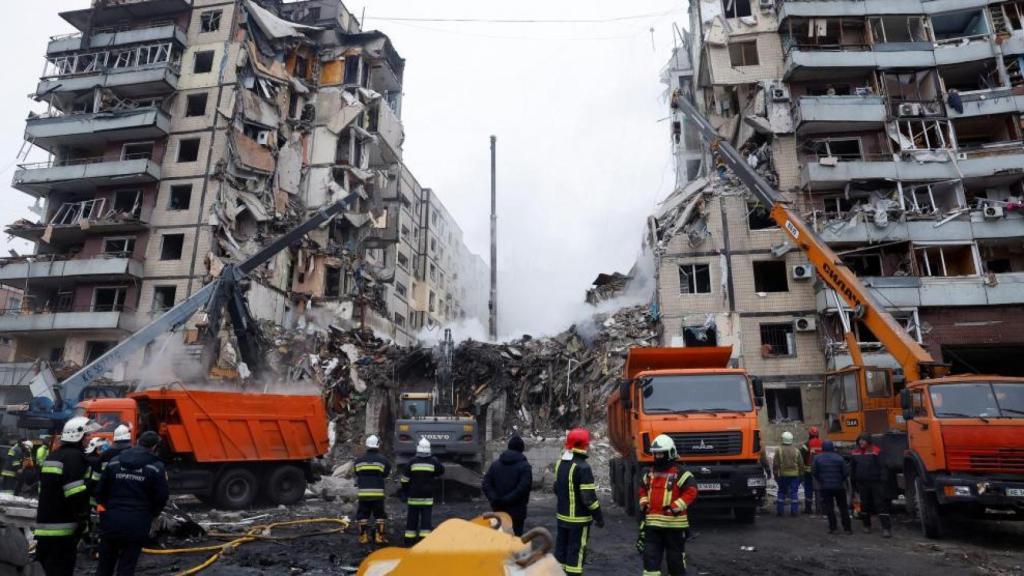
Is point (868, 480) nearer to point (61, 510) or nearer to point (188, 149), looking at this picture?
point (61, 510)

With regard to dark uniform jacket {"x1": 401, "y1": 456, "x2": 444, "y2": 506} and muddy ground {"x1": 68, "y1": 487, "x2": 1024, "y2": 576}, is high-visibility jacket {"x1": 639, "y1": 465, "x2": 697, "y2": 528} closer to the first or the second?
muddy ground {"x1": 68, "y1": 487, "x2": 1024, "y2": 576}

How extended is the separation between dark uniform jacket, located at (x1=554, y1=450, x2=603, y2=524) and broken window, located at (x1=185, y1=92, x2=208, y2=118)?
32.5 meters

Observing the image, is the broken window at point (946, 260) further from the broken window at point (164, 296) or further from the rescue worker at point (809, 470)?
the broken window at point (164, 296)

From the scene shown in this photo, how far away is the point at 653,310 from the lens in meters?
25.6

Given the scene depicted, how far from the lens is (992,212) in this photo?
23.2 m

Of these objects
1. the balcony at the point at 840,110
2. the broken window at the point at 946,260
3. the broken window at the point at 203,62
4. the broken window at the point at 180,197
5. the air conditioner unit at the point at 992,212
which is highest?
the broken window at the point at 203,62

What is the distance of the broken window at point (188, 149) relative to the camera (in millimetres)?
31203

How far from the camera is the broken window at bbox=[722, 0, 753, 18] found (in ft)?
94.8

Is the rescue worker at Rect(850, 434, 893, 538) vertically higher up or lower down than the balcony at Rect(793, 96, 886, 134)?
lower down

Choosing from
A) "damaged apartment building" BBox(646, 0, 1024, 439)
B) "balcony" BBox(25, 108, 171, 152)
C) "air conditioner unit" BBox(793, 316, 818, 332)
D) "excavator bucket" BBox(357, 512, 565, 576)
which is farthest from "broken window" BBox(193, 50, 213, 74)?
"excavator bucket" BBox(357, 512, 565, 576)

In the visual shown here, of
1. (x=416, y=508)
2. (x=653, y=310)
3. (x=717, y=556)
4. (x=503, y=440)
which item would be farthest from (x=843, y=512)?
(x=653, y=310)

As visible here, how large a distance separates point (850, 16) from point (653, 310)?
1597 centimetres

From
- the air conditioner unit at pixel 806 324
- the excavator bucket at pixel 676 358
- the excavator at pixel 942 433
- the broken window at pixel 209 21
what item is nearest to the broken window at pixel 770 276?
the air conditioner unit at pixel 806 324

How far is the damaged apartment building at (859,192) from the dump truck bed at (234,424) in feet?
50.3
